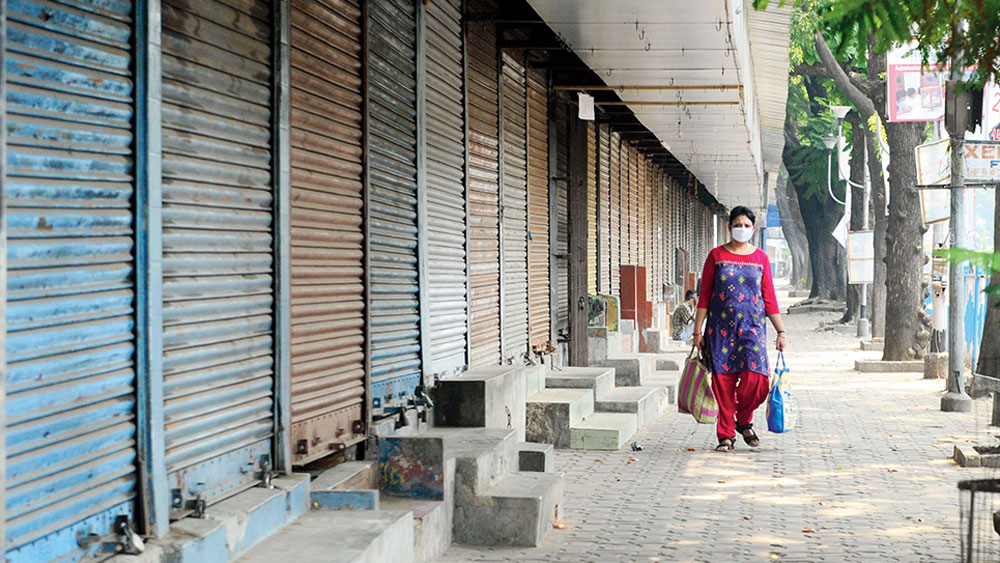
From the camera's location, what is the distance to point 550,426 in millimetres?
10977

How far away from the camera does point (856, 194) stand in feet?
113

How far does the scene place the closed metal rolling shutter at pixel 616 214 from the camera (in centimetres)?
2017

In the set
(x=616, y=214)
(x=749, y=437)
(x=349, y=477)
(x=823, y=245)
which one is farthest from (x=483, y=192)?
(x=823, y=245)

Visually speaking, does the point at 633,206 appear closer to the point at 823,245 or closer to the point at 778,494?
the point at 778,494

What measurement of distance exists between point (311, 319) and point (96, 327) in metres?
2.24

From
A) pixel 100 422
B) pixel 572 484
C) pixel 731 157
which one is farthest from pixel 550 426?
pixel 731 157

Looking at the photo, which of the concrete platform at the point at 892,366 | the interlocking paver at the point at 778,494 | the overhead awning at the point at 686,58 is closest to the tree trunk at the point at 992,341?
the interlocking paver at the point at 778,494

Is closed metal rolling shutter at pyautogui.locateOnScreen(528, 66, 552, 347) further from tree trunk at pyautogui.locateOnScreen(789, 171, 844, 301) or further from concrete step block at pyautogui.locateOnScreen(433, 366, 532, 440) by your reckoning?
tree trunk at pyautogui.locateOnScreen(789, 171, 844, 301)

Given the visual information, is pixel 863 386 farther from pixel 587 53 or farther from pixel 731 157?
pixel 587 53

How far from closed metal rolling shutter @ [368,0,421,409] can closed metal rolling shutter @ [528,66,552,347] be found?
472 centimetres

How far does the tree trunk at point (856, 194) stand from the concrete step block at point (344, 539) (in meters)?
28.6

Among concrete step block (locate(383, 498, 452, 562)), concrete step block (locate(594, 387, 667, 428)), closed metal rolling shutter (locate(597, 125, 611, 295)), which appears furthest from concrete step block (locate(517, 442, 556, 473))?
closed metal rolling shutter (locate(597, 125, 611, 295))

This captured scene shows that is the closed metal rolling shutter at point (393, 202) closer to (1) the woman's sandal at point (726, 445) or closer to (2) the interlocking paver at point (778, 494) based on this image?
(2) the interlocking paver at point (778, 494)

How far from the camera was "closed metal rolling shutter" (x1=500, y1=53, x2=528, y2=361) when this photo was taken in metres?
11.9
